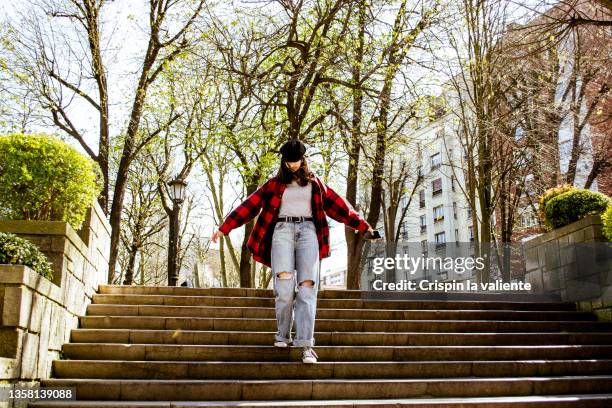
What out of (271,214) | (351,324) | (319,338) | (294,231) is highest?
(271,214)

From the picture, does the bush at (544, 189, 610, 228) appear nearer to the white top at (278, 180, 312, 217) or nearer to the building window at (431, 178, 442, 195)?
the white top at (278, 180, 312, 217)

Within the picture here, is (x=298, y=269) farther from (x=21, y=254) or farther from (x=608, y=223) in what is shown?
(x=608, y=223)

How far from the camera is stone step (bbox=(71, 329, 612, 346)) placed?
6.29 m

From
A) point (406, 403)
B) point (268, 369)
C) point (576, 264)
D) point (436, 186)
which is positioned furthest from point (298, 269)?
point (436, 186)

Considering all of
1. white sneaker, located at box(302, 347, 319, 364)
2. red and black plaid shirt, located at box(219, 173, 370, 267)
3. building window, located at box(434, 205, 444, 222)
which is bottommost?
white sneaker, located at box(302, 347, 319, 364)

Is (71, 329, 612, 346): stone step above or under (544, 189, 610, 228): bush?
under

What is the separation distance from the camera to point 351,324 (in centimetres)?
707

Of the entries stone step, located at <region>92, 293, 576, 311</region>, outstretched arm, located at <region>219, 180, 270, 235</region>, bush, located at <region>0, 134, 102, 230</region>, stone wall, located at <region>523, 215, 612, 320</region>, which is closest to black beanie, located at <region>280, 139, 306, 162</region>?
outstretched arm, located at <region>219, 180, 270, 235</region>

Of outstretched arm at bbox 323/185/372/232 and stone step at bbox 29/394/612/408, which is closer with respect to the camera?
stone step at bbox 29/394/612/408

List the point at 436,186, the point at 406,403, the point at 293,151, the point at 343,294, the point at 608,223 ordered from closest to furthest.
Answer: the point at 406,403
the point at 293,151
the point at 608,223
the point at 343,294
the point at 436,186

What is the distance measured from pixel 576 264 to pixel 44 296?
24.9 feet

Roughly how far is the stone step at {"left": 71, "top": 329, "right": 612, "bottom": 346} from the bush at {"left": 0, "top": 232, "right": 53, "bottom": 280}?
1211mm

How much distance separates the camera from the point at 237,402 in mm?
4828

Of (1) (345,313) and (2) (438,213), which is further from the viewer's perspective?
(2) (438,213)
